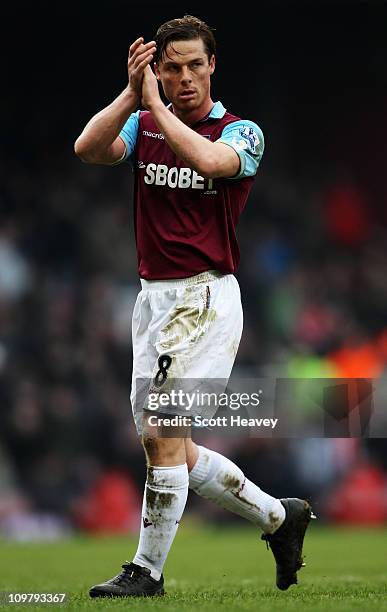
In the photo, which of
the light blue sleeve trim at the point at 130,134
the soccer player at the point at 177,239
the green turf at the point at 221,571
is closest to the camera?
the green turf at the point at 221,571

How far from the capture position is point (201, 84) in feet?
16.5

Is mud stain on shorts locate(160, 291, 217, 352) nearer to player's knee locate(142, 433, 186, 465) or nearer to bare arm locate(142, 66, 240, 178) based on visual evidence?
player's knee locate(142, 433, 186, 465)

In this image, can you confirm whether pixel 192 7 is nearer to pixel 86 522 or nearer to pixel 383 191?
pixel 383 191

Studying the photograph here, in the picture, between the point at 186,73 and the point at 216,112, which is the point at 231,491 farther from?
the point at 186,73

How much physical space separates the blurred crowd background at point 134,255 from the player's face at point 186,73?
6.28 metres

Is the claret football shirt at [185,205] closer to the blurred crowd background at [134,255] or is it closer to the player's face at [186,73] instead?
Answer: the player's face at [186,73]

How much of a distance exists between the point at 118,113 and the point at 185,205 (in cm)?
45

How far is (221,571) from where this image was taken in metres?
7.13

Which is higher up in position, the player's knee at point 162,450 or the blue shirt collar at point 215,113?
the blue shirt collar at point 215,113

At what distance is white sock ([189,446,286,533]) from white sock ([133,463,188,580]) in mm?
278

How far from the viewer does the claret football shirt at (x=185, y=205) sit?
496 centimetres

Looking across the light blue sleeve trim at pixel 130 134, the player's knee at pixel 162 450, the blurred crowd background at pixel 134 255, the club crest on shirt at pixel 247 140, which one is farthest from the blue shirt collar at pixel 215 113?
the blurred crowd background at pixel 134 255

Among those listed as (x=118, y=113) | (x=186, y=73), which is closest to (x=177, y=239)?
(x=118, y=113)

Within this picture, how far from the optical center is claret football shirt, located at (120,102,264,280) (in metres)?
4.96
